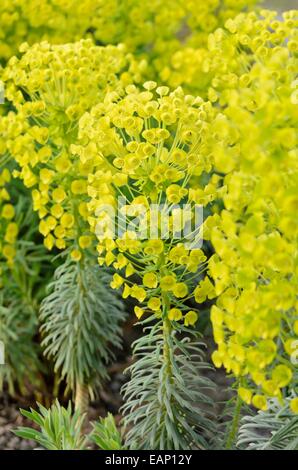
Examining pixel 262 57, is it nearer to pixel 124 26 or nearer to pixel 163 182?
pixel 163 182

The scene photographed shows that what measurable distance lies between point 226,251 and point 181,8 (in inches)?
79.9

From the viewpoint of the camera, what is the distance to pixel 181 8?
344cm

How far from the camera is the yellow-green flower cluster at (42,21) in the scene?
3193mm

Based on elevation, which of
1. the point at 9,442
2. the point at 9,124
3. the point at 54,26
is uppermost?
the point at 54,26

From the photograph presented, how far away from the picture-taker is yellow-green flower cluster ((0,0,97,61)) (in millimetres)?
3193

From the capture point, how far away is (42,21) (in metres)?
3.26

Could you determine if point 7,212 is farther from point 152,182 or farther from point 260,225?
point 260,225

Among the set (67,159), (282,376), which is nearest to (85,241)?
(67,159)

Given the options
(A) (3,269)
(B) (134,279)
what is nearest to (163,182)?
(A) (3,269)

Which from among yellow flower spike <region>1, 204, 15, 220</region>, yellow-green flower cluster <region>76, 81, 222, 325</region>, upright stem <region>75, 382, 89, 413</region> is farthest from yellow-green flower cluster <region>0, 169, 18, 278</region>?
yellow-green flower cluster <region>76, 81, 222, 325</region>

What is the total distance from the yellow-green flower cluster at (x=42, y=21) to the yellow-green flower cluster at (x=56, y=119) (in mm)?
747

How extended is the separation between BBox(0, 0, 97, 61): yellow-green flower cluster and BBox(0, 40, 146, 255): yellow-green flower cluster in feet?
2.45

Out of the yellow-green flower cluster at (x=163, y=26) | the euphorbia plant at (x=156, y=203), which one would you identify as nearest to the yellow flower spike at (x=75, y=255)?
the euphorbia plant at (x=156, y=203)

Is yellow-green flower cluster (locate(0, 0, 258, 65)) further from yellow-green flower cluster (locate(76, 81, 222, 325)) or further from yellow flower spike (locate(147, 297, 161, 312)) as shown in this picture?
yellow flower spike (locate(147, 297, 161, 312))
